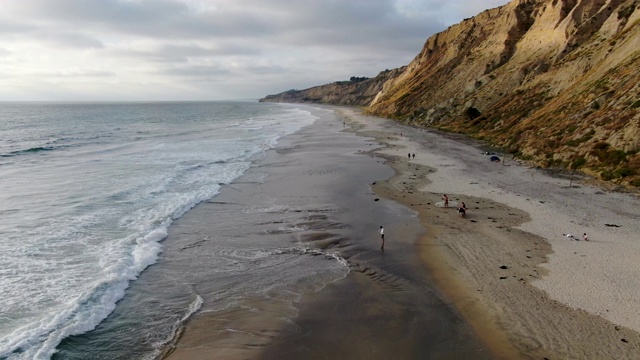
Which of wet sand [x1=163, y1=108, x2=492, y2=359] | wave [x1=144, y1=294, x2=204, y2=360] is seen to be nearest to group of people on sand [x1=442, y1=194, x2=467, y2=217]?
wet sand [x1=163, y1=108, x2=492, y2=359]

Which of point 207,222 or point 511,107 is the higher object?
point 511,107

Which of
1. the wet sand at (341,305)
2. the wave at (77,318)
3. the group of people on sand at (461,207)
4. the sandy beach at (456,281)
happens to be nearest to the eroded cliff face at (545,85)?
the sandy beach at (456,281)

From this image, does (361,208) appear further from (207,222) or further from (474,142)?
(474,142)

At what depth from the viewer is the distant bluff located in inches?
1328

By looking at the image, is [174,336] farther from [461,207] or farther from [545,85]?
[545,85]

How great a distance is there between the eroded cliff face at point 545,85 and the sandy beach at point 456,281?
5737 millimetres

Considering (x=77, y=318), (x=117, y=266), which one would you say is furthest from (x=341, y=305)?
(x=117, y=266)

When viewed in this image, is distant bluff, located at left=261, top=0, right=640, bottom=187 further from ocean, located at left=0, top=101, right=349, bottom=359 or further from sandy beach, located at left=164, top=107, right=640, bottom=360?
ocean, located at left=0, top=101, right=349, bottom=359

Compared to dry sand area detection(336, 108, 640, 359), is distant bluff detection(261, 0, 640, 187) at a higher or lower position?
higher

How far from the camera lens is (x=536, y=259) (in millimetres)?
17328

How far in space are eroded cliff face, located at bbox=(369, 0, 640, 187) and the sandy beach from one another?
5737mm

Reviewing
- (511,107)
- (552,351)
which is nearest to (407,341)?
(552,351)

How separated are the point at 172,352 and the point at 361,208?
15.6m

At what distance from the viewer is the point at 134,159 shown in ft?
148
